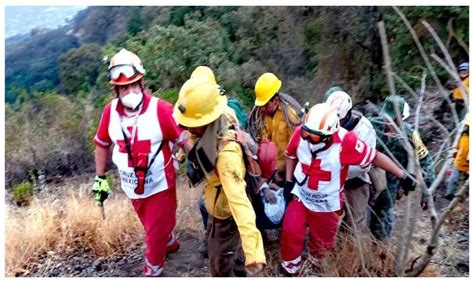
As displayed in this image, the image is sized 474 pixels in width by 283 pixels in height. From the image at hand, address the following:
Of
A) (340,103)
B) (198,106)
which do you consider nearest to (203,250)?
(340,103)

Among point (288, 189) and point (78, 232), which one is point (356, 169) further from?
point (78, 232)

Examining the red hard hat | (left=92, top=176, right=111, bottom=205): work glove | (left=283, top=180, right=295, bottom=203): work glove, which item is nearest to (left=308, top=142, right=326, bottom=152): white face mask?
the red hard hat

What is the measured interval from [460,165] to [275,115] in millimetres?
2244

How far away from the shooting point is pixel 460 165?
6316 millimetres

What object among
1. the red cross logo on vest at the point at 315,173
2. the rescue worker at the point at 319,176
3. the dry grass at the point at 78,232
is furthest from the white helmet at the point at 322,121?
the dry grass at the point at 78,232

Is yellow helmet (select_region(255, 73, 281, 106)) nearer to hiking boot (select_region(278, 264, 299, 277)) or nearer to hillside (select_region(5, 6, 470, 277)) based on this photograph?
hillside (select_region(5, 6, 470, 277))

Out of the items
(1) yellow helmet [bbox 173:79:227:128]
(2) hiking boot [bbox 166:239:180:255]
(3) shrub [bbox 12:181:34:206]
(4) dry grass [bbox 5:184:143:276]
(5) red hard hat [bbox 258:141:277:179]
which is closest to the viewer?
(1) yellow helmet [bbox 173:79:227:128]

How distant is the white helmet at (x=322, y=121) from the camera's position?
13.5 ft

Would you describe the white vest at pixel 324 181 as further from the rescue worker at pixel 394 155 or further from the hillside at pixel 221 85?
the rescue worker at pixel 394 155

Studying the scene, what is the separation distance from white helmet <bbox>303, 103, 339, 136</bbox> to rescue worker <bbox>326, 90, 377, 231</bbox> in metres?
0.35

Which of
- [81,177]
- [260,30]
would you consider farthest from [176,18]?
[81,177]

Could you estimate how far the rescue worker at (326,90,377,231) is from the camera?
451 cm

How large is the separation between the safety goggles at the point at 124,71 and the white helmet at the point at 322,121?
3.94 ft

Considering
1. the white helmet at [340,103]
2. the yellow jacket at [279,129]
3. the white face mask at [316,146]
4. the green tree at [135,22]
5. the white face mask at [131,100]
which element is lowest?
the green tree at [135,22]
